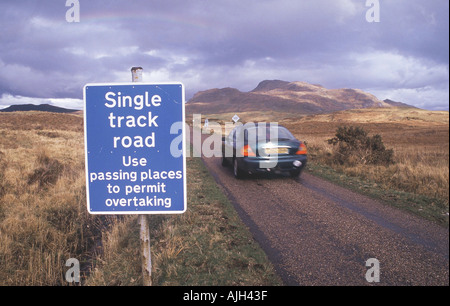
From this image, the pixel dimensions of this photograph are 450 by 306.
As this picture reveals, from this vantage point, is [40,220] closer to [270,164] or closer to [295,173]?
[270,164]

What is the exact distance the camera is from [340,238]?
3.71 m

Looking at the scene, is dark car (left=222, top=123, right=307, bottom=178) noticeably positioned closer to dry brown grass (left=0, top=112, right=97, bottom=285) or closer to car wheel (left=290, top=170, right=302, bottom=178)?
car wheel (left=290, top=170, right=302, bottom=178)

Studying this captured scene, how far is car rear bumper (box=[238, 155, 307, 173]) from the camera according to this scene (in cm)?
680

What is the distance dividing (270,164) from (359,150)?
4.65 m

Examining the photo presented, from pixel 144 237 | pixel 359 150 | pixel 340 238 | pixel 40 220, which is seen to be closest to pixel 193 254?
pixel 144 237

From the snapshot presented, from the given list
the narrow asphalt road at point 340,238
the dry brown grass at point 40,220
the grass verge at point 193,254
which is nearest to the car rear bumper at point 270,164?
the narrow asphalt road at point 340,238

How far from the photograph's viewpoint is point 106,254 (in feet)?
12.0

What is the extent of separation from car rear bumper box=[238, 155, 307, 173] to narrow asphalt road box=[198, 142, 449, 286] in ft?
2.85

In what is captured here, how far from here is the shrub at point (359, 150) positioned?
9.18m

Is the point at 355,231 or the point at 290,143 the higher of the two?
the point at 290,143

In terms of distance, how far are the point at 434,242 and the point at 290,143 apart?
3.85 meters

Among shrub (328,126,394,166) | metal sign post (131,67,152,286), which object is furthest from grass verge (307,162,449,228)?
metal sign post (131,67,152,286)
